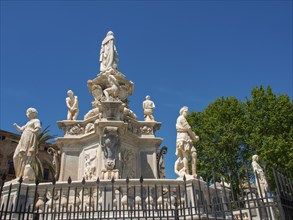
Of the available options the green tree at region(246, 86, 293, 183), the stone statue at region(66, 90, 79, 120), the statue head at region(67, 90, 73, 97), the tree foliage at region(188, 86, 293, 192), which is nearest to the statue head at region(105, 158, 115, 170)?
the stone statue at region(66, 90, 79, 120)

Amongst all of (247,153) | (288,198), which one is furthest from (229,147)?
(288,198)

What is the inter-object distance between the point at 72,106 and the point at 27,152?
4418 mm

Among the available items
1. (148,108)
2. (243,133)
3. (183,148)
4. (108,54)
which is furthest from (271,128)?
(108,54)

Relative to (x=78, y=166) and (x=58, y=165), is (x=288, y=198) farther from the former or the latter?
(x=58, y=165)

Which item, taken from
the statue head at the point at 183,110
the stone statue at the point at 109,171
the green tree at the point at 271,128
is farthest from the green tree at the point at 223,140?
the stone statue at the point at 109,171

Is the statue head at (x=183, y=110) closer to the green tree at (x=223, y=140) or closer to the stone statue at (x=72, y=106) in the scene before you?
the stone statue at (x=72, y=106)

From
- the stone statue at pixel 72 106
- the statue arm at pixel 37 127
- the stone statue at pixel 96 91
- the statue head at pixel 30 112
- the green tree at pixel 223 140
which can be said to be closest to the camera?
the statue arm at pixel 37 127

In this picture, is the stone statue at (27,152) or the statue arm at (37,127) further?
the statue arm at (37,127)

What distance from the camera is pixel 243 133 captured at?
2441 centimetres

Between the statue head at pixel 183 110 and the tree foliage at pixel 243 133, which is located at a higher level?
the tree foliage at pixel 243 133

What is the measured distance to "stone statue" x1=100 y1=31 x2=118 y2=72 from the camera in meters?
15.5

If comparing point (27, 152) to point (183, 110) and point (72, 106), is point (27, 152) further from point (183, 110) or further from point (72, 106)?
point (183, 110)

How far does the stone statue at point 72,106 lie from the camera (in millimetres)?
14023

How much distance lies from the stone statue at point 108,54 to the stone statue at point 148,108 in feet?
8.16
